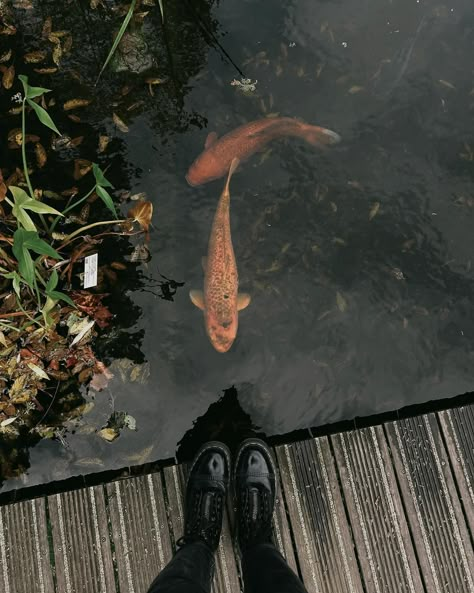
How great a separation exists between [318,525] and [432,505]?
0.80 m

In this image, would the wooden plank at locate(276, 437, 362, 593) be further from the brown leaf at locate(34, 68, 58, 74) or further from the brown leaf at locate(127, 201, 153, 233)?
the brown leaf at locate(34, 68, 58, 74)

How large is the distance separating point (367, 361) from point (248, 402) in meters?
0.94

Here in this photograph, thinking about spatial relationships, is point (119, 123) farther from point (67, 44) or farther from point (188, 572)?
point (188, 572)

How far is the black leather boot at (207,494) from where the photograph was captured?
3.07 metres

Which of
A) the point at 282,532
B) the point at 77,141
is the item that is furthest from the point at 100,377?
the point at 77,141

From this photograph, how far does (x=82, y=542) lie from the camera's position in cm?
316

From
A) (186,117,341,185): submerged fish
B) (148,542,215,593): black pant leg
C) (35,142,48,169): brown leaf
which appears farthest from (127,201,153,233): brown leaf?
(148,542,215,593): black pant leg

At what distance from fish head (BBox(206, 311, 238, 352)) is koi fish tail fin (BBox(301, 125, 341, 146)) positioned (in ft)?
4.83

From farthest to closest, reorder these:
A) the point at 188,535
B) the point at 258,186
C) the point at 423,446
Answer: the point at 258,186
the point at 423,446
the point at 188,535

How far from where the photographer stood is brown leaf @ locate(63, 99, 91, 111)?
11.6 ft

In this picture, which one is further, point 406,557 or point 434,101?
point 434,101

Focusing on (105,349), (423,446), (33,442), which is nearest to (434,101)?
(423,446)

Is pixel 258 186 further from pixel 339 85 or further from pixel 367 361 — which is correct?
pixel 367 361

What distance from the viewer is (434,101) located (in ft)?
12.2
